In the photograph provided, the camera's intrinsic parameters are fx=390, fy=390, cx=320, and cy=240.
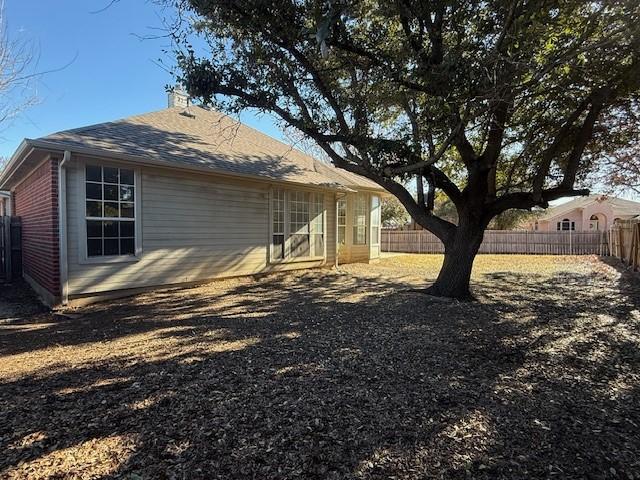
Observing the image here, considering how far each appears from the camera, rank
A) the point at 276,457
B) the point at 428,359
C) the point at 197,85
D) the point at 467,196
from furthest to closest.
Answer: the point at 467,196
the point at 197,85
the point at 428,359
the point at 276,457

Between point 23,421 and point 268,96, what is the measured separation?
5953 millimetres

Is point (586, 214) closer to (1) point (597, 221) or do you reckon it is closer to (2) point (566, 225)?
(1) point (597, 221)

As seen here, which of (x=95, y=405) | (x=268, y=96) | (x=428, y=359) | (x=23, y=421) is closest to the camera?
(x=23, y=421)

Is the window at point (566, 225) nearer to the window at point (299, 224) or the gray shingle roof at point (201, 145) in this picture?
the gray shingle roof at point (201, 145)

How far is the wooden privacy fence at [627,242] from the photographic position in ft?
41.8

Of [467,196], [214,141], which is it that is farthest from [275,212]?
[467,196]

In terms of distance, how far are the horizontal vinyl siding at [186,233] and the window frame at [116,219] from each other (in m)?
0.05

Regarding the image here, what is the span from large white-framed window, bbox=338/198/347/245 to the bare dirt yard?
7.47m

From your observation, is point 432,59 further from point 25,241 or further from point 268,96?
point 25,241

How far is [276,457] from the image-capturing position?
242cm

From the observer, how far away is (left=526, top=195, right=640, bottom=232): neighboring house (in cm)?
3150

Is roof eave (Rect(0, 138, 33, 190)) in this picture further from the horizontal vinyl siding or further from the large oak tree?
the large oak tree

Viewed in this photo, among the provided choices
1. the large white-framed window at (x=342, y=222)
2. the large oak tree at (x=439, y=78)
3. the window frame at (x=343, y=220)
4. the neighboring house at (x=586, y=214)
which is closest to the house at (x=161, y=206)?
the window frame at (x=343, y=220)

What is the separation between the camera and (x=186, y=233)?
348 inches
